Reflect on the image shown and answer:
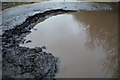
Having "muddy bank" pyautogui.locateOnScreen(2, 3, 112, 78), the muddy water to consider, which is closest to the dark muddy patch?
"muddy bank" pyautogui.locateOnScreen(2, 3, 112, 78)

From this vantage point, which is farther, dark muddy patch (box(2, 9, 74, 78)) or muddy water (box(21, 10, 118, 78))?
muddy water (box(21, 10, 118, 78))

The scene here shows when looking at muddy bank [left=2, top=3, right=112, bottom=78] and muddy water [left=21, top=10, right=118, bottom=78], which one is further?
muddy water [left=21, top=10, right=118, bottom=78]

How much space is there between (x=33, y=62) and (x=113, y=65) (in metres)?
3.02

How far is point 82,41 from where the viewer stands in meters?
6.36

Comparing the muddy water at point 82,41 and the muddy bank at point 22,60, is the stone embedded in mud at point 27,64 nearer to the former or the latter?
the muddy bank at point 22,60

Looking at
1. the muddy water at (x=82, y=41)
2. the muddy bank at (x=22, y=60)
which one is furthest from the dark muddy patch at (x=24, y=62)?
the muddy water at (x=82, y=41)

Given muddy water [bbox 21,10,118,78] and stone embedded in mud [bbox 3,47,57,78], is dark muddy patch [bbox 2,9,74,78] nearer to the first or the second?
stone embedded in mud [bbox 3,47,57,78]

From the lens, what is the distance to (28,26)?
25.5 ft

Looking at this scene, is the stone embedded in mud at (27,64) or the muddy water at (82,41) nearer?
the stone embedded in mud at (27,64)

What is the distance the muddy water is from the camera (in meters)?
4.59

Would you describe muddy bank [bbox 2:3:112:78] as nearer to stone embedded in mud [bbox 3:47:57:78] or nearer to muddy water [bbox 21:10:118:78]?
stone embedded in mud [bbox 3:47:57:78]

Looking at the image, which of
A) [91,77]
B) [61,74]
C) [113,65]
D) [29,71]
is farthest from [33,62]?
[113,65]

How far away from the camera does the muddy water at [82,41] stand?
15.1 ft

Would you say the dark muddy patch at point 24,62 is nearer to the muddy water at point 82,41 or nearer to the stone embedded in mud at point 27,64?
the stone embedded in mud at point 27,64
